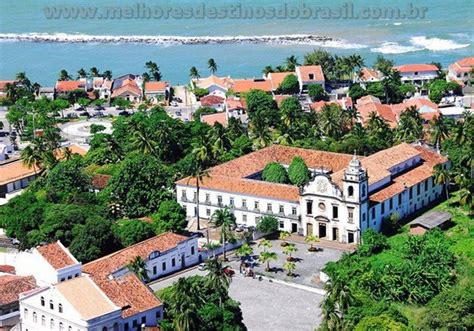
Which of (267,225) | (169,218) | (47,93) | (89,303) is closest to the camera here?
(89,303)

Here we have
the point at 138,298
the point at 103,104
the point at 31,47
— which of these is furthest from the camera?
the point at 31,47

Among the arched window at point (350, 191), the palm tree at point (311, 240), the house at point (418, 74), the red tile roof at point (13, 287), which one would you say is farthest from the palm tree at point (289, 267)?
the house at point (418, 74)

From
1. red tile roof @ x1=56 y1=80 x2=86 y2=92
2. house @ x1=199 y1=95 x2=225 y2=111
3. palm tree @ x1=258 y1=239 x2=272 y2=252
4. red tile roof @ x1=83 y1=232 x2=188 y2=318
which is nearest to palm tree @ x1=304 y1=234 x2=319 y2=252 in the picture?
palm tree @ x1=258 y1=239 x2=272 y2=252

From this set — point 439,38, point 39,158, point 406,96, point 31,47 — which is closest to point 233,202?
point 39,158

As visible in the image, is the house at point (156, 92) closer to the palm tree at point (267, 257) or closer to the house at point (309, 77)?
the house at point (309, 77)

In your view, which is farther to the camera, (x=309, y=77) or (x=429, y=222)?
(x=309, y=77)

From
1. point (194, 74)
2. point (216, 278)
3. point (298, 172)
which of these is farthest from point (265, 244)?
point (194, 74)

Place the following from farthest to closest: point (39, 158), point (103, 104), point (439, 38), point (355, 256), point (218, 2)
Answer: point (218, 2) < point (439, 38) < point (103, 104) < point (39, 158) < point (355, 256)

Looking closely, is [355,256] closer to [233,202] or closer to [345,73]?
[233,202]

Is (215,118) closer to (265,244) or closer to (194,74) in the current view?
(194,74)
